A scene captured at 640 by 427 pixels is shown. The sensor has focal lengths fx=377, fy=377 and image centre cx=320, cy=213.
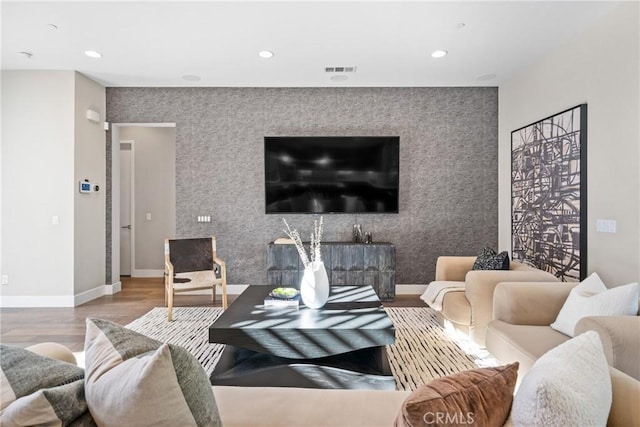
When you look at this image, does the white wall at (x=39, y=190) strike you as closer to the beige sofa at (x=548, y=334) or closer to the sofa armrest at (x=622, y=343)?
the beige sofa at (x=548, y=334)

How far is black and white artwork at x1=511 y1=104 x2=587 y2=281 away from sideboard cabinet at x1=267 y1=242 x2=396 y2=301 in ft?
4.94

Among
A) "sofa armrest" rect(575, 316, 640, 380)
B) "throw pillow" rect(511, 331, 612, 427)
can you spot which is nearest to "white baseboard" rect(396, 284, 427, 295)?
"sofa armrest" rect(575, 316, 640, 380)

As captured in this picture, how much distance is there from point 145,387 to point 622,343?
1856 millimetres

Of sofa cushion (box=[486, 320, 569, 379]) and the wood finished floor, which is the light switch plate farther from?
the wood finished floor

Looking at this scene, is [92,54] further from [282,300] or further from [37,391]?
[37,391]

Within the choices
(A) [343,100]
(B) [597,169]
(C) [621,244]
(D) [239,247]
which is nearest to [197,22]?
(A) [343,100]

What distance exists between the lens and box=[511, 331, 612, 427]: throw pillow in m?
0.83

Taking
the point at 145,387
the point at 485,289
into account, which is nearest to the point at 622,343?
the point at 485,289

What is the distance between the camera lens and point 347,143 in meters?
4.81

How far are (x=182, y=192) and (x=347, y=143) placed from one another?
226cm

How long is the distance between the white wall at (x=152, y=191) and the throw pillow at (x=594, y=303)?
5.56 m

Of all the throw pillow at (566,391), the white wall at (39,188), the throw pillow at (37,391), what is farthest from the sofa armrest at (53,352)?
the white wall at (39,188)

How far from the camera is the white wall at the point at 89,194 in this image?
4.44 meters

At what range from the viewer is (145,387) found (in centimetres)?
78
